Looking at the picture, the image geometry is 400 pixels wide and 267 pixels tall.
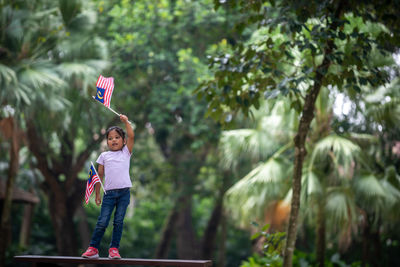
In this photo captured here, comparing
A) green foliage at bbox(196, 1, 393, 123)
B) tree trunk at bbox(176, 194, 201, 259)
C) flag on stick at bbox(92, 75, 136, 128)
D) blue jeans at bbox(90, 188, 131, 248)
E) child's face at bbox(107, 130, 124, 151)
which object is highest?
green foliage at bbox(196, 1, 393, 123)

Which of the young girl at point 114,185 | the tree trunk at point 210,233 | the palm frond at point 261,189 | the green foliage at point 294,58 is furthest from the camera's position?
the tree trunk at point 210,233

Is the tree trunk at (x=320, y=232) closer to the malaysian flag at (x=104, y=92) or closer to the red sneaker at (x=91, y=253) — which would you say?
the red sneaker at (x=91, y=253)

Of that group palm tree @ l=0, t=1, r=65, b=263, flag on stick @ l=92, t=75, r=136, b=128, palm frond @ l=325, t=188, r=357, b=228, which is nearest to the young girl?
flag on stick @ l=92, t=75, r=136, b=128

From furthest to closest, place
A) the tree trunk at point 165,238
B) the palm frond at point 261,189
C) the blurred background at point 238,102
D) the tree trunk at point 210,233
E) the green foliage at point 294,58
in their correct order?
the tree trunk at point 165,238, the tree trunk at point 210,233, the palm frond at point 261,189, the blurred background at point 238,102, the green foliage at point 294,58

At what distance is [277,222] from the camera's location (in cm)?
848

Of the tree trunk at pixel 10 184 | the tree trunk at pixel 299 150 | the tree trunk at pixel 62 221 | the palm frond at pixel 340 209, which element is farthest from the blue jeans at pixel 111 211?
the tree trunk at pixel 62 221

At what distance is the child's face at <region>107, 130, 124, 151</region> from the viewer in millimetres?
3830

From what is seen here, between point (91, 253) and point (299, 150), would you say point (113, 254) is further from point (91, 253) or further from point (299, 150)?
point (299, 150)

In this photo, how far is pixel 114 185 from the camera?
3.77 meters

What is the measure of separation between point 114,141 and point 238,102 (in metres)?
2.06

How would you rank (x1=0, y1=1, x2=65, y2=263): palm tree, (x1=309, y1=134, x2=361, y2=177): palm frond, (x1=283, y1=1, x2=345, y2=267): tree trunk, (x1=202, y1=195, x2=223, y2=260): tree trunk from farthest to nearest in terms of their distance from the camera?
(x1=202, y1=195, x2=223, y2=260): tree trunk → (x1=309, y1=134, x2=361, y2=177): palm frond → (x1=0, y1=1, x2=65, y2=263): palm tree → (x1=283, y1=1, x2=345, y2=267): tree trunk

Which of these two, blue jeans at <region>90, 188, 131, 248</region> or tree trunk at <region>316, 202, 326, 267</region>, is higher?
blue jeans at <region>90, 188, 131, 248</region>

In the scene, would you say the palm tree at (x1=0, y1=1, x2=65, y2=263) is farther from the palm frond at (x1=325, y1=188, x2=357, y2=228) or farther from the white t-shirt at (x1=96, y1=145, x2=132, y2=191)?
the palm frond at (x1=325, y1=188, x2=357, y2=228)

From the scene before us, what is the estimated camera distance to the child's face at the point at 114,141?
12.6 feet
